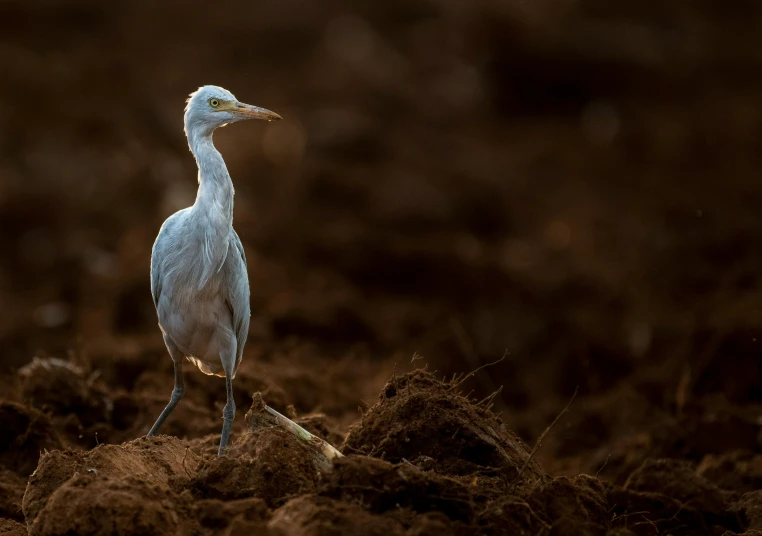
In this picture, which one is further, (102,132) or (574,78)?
(574,78)

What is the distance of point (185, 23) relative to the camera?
3072cm

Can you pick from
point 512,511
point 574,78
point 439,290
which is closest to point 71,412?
point 512,511

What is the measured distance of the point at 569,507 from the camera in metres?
4.82

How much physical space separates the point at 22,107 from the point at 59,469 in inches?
750

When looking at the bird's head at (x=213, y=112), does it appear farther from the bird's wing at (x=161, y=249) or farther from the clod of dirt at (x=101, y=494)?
the clod of dirt at (x=101, y=494)

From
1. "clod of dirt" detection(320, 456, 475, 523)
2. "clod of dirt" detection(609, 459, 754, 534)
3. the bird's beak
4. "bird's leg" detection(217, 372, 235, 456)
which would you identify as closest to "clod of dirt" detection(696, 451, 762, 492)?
"clod of dirt" detection(609, 459, 754, 534)

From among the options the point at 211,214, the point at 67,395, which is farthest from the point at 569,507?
the point at 67,395

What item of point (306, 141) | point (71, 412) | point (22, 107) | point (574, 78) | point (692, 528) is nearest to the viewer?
point (692, 528)

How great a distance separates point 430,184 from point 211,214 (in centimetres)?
1287

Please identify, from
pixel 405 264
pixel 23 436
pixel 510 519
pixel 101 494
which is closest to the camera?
pixel 101 494

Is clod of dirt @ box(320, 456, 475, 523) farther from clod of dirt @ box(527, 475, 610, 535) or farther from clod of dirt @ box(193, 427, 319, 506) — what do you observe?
clod of dirt @ box(527, 475, 610, 535)

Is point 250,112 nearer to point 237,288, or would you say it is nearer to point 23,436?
point 237,288

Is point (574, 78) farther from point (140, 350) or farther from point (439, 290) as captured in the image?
point (140, 350)

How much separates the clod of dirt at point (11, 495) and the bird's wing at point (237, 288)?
4.82 ft
